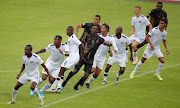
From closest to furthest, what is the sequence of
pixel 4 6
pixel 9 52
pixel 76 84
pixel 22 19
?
pixel 76 84
pixel 9 52
pixel 22 19
pixel 4 6

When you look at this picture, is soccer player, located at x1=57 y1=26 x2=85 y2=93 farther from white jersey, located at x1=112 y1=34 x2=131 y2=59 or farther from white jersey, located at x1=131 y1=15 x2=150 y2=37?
white jersey, located at x1=131 y1=15 x2=150 y2=37

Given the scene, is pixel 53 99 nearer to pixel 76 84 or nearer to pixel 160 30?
pixel 76 84

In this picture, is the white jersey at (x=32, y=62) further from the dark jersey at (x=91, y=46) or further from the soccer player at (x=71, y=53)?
→ the dark jersey at (x=91, y=46)

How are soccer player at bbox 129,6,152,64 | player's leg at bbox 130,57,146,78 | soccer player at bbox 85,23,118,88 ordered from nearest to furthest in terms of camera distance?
soccer player at bbox 85,23,118,88, player's leg at bbox 130,57,146,78, soccer player at bbox 129,6,152,64

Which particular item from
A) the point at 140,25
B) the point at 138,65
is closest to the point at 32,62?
the point at 138,65

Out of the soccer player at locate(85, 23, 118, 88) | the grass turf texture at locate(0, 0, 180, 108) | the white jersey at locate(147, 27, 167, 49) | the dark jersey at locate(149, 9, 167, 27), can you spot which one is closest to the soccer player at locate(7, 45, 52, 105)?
the grass turf texture at locate(0, 0, 180, 108)

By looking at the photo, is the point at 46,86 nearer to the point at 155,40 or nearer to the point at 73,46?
the point at 73,46

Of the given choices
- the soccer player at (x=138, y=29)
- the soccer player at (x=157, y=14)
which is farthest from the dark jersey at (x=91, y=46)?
the soccer player at (x=157, y=14)

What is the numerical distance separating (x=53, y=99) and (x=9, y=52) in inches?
279

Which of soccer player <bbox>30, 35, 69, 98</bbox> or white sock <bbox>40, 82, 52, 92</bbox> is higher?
soccer player <bbox>30, 35, 69, 98</bbox>

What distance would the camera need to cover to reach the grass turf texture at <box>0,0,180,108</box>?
13.0m

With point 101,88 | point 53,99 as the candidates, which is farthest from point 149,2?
point 53,99

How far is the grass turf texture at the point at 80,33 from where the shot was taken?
12961mm

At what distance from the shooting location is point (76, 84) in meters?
13.7
